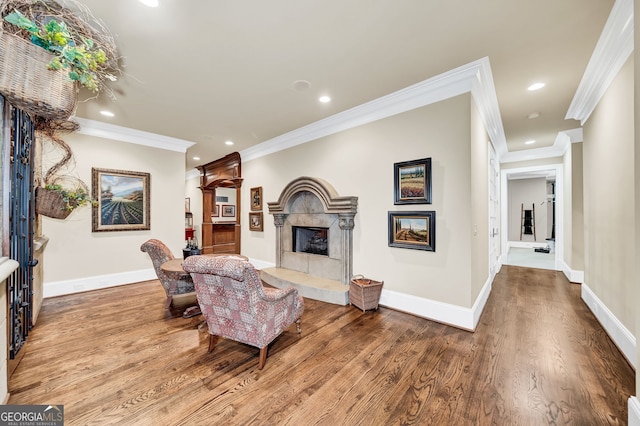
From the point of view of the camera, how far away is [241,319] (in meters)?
2.01

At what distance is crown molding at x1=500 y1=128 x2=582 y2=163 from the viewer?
459 cm

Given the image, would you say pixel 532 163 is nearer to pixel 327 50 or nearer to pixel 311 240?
pixel 311 240

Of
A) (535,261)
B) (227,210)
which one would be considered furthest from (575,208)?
(227,210)

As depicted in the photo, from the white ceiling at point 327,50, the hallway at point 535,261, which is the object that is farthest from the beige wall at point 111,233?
the hallway at point 535,261

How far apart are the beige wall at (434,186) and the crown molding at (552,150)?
2.59m

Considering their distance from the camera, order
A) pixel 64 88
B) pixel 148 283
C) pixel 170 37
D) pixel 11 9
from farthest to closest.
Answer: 1. pixel 148 283
2. pixel 170 37
3. pixel 64 88
4. pixel 11 9

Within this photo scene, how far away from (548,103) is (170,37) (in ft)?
15.5

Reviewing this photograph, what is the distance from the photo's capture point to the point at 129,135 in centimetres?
450

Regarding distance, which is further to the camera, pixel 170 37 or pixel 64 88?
pixel 170 37

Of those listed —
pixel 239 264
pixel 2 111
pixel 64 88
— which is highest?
pixel 64 88

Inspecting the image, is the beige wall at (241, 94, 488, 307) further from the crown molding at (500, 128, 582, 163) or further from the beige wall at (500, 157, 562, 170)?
the beige wall at (500, 157, 562, 170)

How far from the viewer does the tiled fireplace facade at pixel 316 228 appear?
369 centimetres

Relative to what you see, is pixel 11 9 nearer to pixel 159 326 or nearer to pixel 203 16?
pixel 203 16

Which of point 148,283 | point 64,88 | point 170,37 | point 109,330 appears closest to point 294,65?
point 170,37
